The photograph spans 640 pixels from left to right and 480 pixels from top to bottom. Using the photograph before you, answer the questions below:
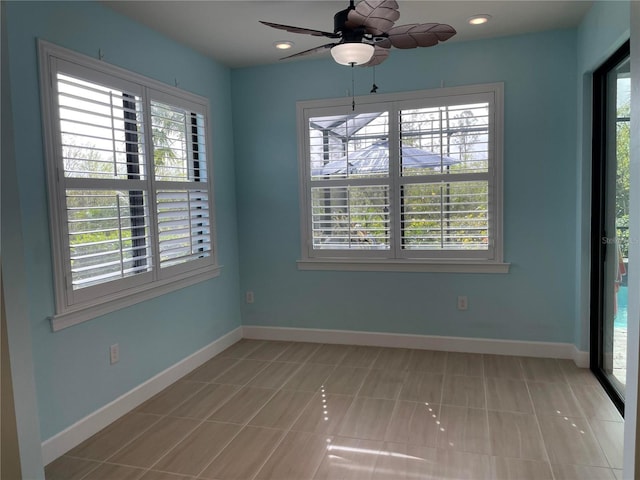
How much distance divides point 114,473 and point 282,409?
1.11m

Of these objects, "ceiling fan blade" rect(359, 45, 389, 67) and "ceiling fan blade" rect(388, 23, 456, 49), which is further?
"ceiling fan blade" rect(359, 45, 389, 67)

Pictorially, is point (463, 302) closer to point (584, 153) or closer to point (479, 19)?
point (584, 153)

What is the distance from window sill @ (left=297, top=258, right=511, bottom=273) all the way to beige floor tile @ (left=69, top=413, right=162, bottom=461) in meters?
2.03

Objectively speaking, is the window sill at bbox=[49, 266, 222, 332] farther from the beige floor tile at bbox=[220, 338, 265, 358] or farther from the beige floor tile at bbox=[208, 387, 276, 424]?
the beige floor tile at bbox=[208, 387, 276, 424]

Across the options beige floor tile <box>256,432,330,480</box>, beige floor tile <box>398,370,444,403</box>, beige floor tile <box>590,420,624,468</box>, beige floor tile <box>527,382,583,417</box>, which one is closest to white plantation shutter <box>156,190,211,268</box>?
beige floor tile <box>256,432,330,480</box>

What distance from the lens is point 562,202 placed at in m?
3.92

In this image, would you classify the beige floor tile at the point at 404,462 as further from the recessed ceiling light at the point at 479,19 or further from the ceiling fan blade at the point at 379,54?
the recessed ceiling light at the point at 479,19

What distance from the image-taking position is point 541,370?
3.78 metres

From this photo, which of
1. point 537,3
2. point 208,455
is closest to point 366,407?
point 208,455

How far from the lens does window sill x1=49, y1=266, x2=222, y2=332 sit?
2.77 metres

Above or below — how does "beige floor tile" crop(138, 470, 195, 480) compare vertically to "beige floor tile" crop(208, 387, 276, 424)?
below

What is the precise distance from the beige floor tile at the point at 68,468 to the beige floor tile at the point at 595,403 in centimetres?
300

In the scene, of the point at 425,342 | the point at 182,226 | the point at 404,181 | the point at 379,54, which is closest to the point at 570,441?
the point at 425,342

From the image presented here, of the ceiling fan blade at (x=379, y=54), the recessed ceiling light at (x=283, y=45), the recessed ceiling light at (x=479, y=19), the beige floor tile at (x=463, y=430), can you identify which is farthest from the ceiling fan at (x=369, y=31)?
the beige floor tile at (x=463, y=430)
